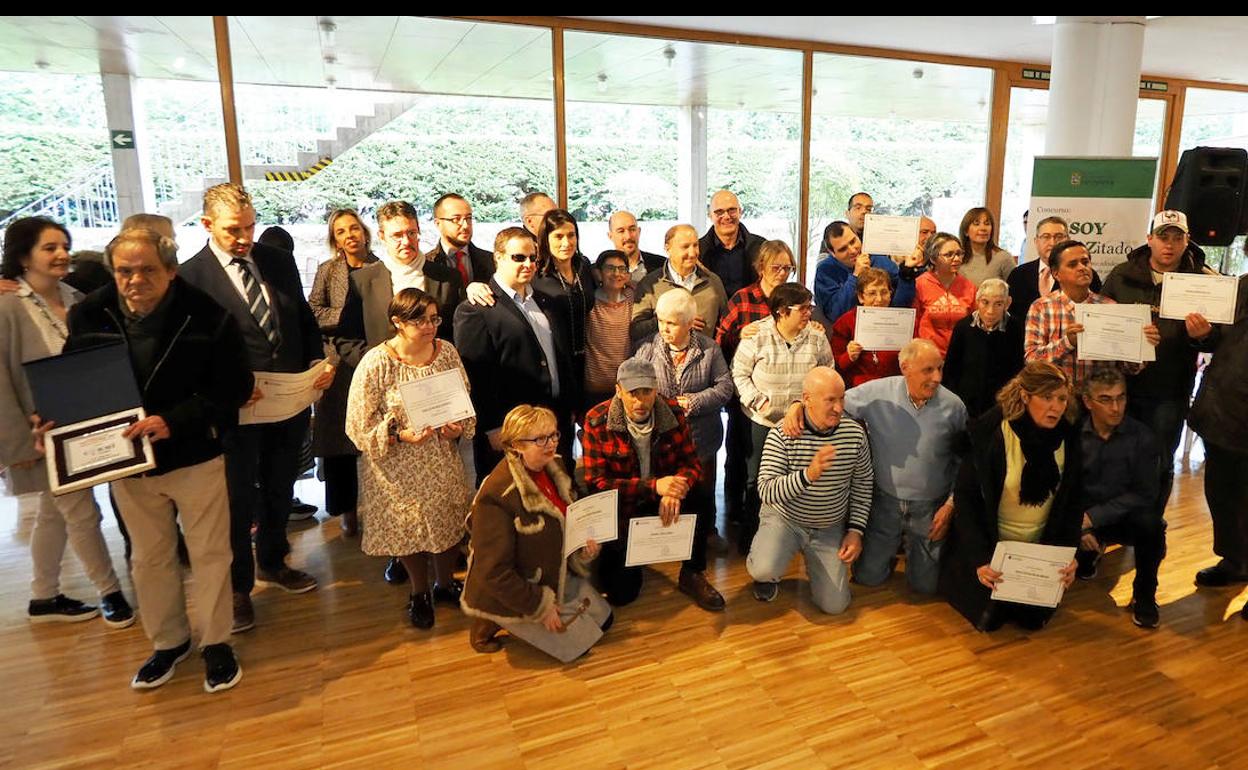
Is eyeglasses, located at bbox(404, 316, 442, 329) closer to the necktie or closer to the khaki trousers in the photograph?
the necktie

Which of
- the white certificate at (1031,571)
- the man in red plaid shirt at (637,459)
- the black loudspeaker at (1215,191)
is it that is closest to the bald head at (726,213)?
the man in red plaid shirt at (637,459)

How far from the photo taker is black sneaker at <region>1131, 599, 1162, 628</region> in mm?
3078

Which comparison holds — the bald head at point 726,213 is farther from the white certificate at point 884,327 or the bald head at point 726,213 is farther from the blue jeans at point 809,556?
the blue jeans at point 809,556

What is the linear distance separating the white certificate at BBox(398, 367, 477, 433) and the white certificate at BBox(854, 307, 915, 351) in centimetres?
187

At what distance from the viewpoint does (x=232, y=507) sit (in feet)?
9.65

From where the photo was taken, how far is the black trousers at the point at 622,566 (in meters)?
3.23

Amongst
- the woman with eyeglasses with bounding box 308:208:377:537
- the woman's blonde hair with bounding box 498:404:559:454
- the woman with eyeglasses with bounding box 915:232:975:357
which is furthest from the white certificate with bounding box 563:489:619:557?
the woman with eyeglasses with bounding box 915:232:975:357

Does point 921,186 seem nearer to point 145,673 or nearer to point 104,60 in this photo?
point 104,60

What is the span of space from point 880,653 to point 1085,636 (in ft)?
2.80

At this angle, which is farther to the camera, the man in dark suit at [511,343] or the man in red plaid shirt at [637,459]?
the man in dark suit at [511,343]

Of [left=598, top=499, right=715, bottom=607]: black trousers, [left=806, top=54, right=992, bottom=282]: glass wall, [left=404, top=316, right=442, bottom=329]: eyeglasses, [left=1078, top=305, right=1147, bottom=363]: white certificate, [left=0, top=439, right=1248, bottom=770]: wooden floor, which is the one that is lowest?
[left=0, top=439, right=1248, bottom=770]: wooden floor

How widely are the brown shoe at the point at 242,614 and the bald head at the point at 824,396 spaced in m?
2.39

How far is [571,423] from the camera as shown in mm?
3672

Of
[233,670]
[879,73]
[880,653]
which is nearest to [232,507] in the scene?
[233,670]
